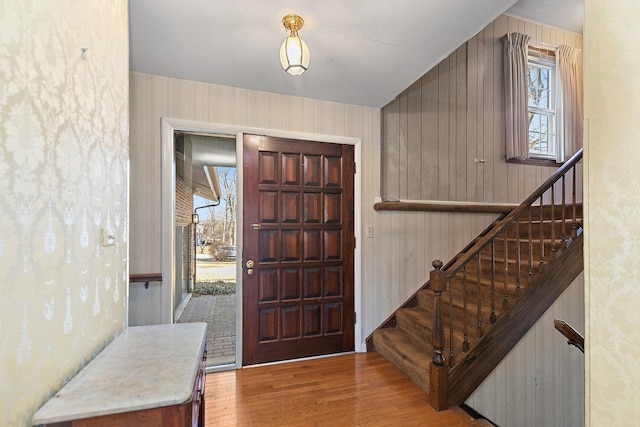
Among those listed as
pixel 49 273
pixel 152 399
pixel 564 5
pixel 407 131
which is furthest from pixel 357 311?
pixel 564 5

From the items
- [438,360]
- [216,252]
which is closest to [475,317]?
[438,360]

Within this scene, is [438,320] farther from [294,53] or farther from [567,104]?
[567,104]

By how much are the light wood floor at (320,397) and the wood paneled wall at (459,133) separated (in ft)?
5.59

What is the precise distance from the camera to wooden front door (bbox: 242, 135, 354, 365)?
8.62 ft

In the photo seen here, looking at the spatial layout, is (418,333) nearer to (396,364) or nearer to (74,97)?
(396,364)

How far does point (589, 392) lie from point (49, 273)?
1.66m

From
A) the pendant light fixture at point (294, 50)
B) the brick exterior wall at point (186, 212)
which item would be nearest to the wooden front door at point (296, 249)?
the pendant light fixture at point (294, 50)

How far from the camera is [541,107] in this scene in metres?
4.40

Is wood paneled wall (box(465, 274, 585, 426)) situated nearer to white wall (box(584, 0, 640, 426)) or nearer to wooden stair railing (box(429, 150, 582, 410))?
wooden stair railing (box(429, 150, 582, 410))

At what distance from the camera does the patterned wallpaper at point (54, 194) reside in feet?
2.40

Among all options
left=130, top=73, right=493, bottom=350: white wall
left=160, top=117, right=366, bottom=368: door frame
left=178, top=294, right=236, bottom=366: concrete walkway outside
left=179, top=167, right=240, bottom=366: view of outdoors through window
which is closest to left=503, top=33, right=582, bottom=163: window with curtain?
left=130, top=73, right=493, bottom=350: white wall

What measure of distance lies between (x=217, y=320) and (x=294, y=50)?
12.1ft

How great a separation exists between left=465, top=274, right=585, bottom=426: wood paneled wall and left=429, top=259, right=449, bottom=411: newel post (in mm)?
428

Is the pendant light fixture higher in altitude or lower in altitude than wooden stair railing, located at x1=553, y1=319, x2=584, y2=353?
higher
